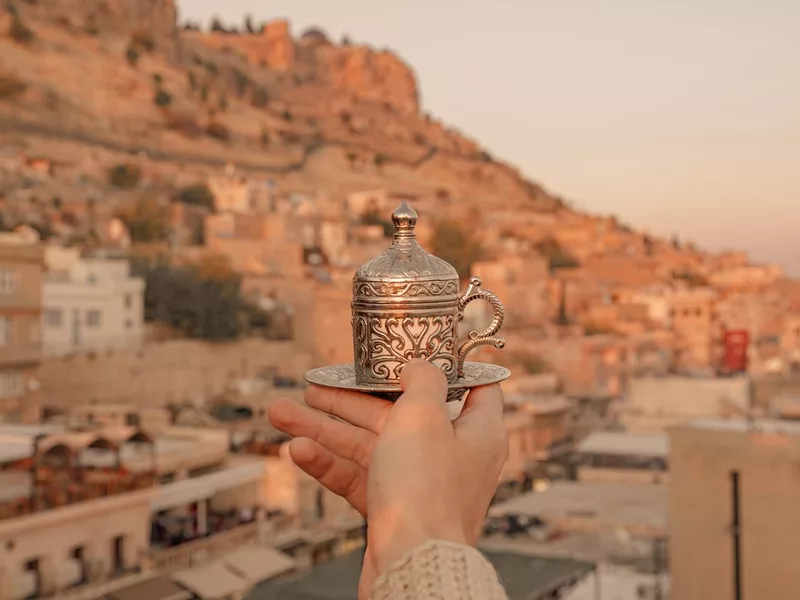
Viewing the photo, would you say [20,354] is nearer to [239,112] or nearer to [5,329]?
[5,329]

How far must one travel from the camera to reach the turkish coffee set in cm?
196

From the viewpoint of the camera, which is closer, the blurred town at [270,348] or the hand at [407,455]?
the hand at [407,455]

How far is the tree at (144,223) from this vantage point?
1294 inches

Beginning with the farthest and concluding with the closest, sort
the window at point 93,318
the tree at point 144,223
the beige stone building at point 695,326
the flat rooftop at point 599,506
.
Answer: the beige stone building at point 695,326 → the tree at point 144,223 → the window at point 93,318 → the flat rooftop at point 599,506

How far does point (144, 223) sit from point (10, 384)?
17058mm

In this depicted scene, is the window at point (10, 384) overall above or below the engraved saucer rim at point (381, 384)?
below

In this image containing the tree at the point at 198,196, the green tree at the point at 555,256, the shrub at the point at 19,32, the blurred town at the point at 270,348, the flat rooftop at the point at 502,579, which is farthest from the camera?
the green tree at the point at 555,256

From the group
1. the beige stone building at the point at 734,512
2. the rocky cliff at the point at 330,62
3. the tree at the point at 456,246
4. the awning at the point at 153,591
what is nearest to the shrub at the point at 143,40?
the rocky cliff at the point at 330,62

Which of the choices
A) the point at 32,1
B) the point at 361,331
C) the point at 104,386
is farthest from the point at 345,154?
the point at 361,331

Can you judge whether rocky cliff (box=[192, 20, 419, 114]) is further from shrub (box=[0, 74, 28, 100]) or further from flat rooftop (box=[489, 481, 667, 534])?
flat rooftop (box=[489, 481, 667, 534])

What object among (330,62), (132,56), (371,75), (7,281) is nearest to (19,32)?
(132,56)

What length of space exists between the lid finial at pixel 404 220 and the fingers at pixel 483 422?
36cm

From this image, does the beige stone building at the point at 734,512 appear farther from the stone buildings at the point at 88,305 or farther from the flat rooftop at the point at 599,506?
the stone buildings at the point at 88,305

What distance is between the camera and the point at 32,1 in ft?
172
